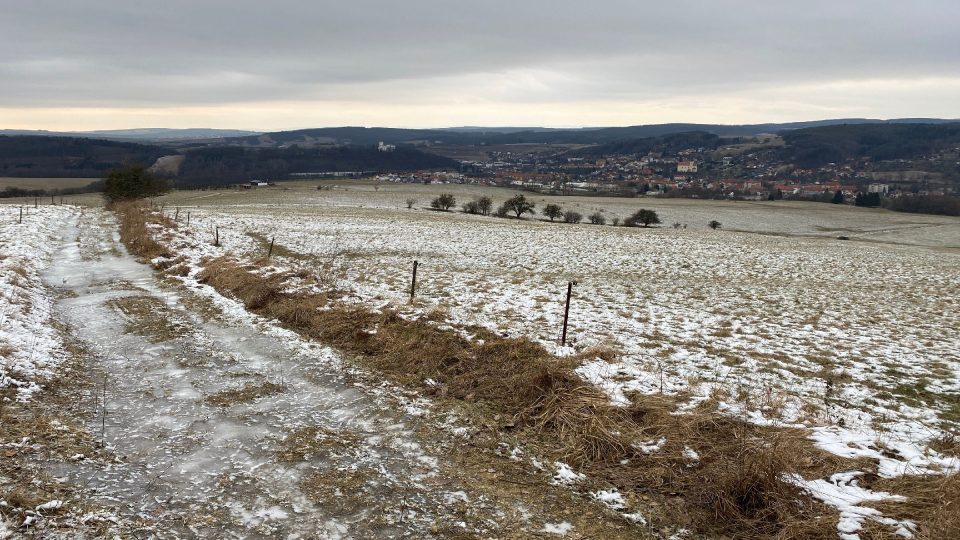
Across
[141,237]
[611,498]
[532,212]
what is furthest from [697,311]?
[532,212]

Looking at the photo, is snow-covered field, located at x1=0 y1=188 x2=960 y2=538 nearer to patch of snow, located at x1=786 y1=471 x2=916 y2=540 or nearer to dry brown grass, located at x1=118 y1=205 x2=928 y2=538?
patch of snow, located at x1=786 y1=471 x2=916 y2=540

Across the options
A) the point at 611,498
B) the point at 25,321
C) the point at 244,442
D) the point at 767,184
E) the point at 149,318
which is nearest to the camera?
the point at 611,498

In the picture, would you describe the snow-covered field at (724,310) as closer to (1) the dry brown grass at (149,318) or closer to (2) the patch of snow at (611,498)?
(2) the patch of snow at (611,498)

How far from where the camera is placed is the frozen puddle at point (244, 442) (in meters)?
5.43

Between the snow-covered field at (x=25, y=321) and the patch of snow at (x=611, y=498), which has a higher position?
the snow-covered field at (x=25, y=321)

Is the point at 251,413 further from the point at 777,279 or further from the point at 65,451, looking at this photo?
the point at 777,279

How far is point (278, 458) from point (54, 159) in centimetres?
23155

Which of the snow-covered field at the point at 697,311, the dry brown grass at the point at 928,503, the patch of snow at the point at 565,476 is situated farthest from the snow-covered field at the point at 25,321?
the dry brown grass at the point at 928,503

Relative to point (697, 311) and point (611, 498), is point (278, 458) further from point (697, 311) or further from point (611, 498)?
point (697, 311)

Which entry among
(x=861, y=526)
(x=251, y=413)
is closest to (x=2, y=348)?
(x=251, y=413)

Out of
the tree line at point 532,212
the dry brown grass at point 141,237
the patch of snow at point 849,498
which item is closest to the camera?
the patch of snow at point 849,498

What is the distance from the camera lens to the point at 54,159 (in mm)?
183125

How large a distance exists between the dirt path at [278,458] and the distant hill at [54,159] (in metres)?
176

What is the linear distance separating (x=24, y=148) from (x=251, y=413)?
246 meters
